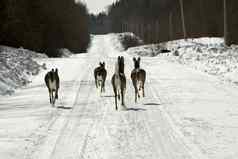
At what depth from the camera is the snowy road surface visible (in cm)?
975

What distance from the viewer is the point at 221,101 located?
16344mm

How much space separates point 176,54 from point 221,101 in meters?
26.7

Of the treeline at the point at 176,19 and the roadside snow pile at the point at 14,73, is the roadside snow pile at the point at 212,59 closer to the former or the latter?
the treeline at the point at 176,19

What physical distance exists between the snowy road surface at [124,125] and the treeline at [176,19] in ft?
91.0

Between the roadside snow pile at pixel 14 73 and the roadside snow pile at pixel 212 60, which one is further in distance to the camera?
the roadside snow pile at pixel 212 60

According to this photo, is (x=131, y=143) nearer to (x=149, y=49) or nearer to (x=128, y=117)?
(x=128, y=117)

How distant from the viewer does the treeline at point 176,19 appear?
6549 cm

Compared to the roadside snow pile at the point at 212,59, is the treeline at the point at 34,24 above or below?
above

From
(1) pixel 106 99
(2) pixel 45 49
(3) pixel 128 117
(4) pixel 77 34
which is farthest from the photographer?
(4) pixel 77 34

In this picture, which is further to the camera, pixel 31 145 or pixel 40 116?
pixel 40 116

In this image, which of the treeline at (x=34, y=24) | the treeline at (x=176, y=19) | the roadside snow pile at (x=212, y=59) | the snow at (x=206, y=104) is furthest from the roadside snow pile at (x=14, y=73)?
the treeline at (x=176, y=19)

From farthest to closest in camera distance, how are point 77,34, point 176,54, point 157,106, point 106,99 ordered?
point 77,34, point 176,54, point 106,99, point 157,106

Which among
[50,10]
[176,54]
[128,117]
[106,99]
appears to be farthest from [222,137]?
[50,10]

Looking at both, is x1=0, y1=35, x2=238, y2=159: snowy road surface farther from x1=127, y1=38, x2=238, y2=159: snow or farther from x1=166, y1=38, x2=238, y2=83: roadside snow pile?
x1=166, y1=38, x2=238, y2=83: roadside snow pile
